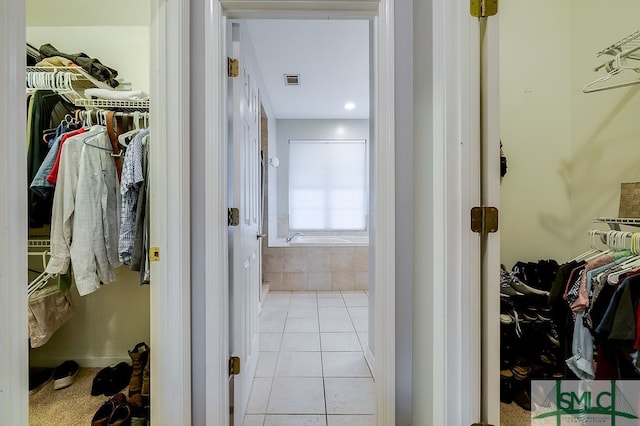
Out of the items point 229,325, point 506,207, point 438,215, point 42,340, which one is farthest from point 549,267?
point 42,340

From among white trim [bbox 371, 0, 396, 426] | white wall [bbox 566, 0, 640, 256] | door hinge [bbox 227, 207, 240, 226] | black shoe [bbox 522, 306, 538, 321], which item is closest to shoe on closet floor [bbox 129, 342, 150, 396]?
door hinge [bbox 227, 207, 240, 226]

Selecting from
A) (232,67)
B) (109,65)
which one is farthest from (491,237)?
(109,65)

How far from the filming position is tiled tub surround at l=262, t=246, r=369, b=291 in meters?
4.03

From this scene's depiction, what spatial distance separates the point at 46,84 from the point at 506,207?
3079mm

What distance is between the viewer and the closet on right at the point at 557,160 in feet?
5.07

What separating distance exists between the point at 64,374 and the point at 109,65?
2.07 metres

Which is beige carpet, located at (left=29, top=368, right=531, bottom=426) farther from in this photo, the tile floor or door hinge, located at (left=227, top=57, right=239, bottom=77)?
door hinge, located at (left=227, top=57, right=239, bottom=77)

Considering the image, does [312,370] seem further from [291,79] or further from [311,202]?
[311,202]

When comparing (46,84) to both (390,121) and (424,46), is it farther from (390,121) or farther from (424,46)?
(424,46)

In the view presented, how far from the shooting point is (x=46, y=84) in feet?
5.31

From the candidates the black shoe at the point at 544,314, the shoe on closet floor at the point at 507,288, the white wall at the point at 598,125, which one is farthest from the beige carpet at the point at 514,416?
the white wall at the point at 598,125

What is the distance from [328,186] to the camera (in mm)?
5211

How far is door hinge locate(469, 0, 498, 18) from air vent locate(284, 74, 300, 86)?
9.23ft

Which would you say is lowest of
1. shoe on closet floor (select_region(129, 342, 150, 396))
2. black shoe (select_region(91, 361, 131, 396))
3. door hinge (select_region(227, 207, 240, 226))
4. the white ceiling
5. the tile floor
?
the tile floor
